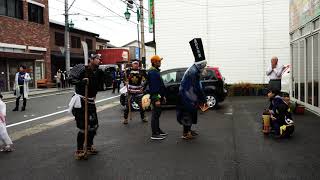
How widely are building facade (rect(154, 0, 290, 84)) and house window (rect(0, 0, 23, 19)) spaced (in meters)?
13.3

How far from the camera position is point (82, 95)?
737cm

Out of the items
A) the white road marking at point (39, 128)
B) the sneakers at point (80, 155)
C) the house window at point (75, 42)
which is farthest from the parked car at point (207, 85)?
the house window at point (75, 42)

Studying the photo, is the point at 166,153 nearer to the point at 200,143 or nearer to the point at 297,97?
the point at 200,143

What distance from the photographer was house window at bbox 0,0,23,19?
101 ft

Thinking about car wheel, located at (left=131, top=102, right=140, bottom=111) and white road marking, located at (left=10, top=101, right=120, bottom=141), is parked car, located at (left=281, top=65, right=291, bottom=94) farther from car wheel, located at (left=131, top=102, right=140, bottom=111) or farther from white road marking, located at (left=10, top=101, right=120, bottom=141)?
white road marking, located at (left=10, top=101, right=120, bottom=141)

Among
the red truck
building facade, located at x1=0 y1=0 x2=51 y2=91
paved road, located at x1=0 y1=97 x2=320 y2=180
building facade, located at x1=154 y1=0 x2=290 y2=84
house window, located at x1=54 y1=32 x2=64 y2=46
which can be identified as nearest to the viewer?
paved road, located at x1=0 y1=97 x2=320 y2=180

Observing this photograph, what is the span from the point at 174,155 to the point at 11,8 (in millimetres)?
28010

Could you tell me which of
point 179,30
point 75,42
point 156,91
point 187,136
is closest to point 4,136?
point 156,91

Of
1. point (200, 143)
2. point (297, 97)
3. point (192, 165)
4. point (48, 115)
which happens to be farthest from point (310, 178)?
point (48, 115)

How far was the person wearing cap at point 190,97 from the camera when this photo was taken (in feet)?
29.6

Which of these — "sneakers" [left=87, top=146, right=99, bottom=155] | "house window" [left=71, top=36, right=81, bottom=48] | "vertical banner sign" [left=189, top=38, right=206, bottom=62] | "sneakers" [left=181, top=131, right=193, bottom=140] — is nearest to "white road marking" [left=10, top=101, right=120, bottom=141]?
"sneakers" [left=87, top=146, right=99, bottom=155]

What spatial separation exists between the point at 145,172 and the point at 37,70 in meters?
31.3

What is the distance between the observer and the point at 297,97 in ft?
50.0

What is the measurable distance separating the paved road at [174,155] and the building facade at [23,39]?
781 inches
